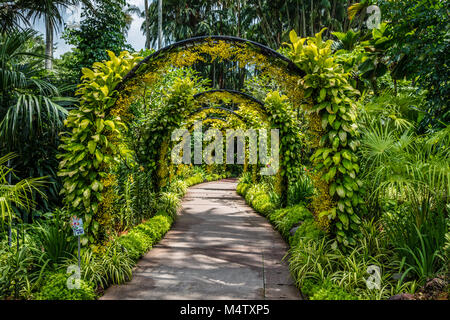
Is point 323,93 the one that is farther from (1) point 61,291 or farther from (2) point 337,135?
(1) point 61,291

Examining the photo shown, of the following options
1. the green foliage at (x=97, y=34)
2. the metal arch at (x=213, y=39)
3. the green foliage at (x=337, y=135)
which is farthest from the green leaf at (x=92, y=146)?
the green foliage at (x=97, y=34)

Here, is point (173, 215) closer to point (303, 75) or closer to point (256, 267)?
point (256, 267)

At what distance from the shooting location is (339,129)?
3.79m

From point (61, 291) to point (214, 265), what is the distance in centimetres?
198

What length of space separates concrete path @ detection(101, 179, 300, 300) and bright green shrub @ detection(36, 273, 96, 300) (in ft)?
1.13

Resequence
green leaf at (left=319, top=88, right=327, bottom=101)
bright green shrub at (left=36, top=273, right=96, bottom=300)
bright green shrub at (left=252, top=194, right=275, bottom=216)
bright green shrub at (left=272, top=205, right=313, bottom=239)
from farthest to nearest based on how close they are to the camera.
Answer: bright green shrub at (left=252, top=194, right=275, bottom=216) → bright green shrub at (left=272, top=205, right=313, bottom=239) → green leaf at (left=319, top=88, right=327, bottom=101) → bright green shrub at (left=36, top=273, right=96, bottom=300)

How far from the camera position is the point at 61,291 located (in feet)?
9.47

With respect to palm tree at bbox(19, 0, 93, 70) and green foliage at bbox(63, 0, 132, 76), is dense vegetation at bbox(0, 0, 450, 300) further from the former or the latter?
green foliage at bbox(63, 0, 132, 76)

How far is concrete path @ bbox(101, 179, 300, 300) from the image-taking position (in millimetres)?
3434

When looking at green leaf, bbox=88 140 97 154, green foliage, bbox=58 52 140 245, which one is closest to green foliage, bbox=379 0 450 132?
green foliage, bbox=58 52 140 245

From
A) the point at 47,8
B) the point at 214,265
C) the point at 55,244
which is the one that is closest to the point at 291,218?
the point at 214,265

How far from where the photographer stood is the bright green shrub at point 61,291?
2844 mm

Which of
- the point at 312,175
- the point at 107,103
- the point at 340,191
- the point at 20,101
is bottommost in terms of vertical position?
the point at 340,191

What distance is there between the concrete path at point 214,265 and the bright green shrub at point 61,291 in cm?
34
